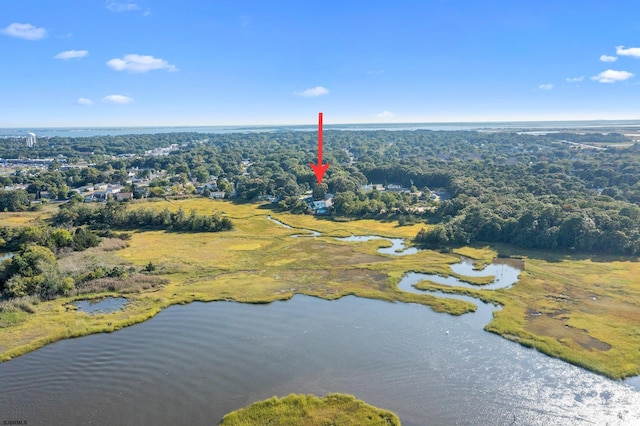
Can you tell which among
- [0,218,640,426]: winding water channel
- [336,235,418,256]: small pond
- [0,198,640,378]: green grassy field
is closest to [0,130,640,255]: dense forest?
[336,235,418,256]: small pond

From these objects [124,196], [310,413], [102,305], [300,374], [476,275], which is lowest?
[310,413]

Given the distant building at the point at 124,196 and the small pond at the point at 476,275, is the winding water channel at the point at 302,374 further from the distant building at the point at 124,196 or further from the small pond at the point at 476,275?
the distant building at the point at 124,196

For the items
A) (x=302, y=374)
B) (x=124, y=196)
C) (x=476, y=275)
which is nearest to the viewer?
(x=302, y=374)

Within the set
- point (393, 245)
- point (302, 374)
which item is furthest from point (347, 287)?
point (393, 245)

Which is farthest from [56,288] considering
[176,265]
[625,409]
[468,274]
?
[625,409]

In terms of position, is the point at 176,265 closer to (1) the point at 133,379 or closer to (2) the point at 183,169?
(1) the point at 133,379

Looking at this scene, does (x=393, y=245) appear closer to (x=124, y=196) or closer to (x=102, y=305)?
(x=102, y=305)
